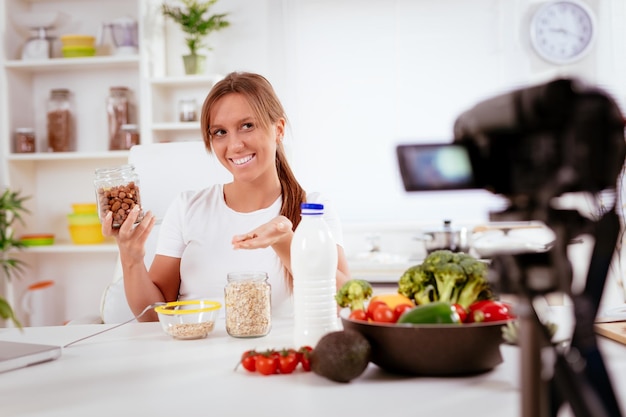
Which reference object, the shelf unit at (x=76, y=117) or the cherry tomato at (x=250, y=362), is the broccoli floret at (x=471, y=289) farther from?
the shelf unit at (x=76, y=117)

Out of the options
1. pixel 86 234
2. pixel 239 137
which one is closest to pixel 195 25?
pixel 86 234

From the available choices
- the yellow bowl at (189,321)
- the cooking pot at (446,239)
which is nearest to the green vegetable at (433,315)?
the yellow bowl at (189,321)

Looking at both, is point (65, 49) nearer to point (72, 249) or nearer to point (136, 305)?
point (72, 249)

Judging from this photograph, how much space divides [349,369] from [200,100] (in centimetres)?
300

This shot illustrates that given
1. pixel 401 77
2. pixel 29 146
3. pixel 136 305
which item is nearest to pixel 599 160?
pixel 136 305

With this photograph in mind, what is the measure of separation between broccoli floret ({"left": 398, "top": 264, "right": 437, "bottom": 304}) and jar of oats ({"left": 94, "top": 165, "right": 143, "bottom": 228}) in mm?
744

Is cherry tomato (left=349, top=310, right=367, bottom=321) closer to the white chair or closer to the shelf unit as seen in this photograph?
the white chair

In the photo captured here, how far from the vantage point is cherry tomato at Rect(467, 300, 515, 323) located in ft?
3.54

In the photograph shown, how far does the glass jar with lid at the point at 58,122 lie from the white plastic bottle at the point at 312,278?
9.39 feet

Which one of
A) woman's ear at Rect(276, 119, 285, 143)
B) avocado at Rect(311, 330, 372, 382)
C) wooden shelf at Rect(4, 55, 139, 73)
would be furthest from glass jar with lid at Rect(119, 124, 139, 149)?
avocado at Rect(311, 330, 372, 382)

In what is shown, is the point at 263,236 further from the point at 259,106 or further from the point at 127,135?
the point at 127,135

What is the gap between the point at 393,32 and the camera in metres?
3.84

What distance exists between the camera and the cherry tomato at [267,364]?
1093mm

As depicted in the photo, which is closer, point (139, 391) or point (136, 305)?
point (139, 391)
